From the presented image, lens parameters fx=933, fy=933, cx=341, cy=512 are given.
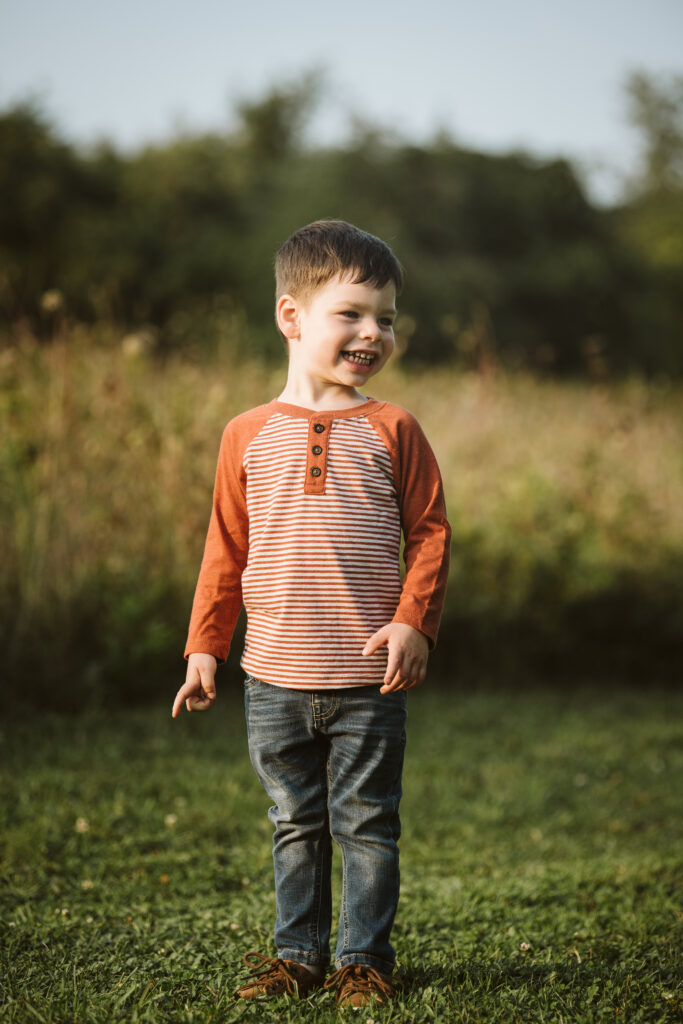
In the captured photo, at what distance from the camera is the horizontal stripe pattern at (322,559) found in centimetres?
203

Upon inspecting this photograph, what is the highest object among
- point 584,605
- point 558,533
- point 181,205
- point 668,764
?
point 181,205

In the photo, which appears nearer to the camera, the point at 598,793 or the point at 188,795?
the point at 188,795

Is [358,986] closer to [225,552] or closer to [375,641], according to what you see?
[375,641]

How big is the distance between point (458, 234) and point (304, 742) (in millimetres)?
18390

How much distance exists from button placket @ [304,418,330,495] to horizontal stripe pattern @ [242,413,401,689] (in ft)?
0.03

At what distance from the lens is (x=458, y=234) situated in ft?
63.0

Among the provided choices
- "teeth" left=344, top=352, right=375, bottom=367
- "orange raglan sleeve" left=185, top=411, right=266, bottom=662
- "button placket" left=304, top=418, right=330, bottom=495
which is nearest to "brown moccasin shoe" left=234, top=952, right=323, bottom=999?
"orange raglan sleeve" left=185, top=411, right=266, bottom=662

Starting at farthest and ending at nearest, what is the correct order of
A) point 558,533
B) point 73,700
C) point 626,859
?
point 558,533
point 73,700
point 626,859

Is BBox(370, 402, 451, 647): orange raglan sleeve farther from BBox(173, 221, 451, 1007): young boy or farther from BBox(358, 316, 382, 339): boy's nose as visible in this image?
BBox(358, 316, 382, 339): boy's nose

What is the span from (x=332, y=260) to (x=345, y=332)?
6.8 inches

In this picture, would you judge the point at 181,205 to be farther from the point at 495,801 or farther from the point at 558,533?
the point at 495,801

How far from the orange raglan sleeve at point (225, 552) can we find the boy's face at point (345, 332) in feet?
0.71

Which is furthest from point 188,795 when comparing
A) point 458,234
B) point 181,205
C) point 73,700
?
point 458,234

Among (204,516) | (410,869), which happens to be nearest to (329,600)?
(410,869)
